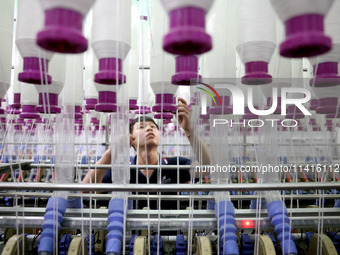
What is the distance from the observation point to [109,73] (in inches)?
26.1

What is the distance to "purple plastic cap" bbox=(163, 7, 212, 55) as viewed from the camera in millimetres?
456

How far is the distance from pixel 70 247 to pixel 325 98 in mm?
983

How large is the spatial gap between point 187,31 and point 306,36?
18 cm

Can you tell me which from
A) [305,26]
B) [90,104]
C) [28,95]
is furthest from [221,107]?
[28,95]

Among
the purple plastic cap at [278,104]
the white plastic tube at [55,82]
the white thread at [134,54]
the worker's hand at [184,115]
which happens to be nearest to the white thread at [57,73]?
the white plastic tube at [55,82]

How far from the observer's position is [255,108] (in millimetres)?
1138

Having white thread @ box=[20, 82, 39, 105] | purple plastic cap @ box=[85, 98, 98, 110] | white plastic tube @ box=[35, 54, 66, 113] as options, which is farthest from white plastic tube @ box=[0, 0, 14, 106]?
purple plastic cap @ box=[85, 98, 98, 110]

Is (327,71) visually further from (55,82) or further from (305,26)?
(55,82)

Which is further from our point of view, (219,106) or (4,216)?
(4,216)

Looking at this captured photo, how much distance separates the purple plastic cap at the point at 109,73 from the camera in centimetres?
66

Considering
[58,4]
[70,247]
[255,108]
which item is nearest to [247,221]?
[255,108]

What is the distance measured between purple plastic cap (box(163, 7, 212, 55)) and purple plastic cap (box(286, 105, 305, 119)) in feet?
2.33

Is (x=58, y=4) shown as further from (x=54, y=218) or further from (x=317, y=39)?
(x=54, y=218)

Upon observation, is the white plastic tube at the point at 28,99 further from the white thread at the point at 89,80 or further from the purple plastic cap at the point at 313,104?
the purple plastic cap at the point at 313,104
